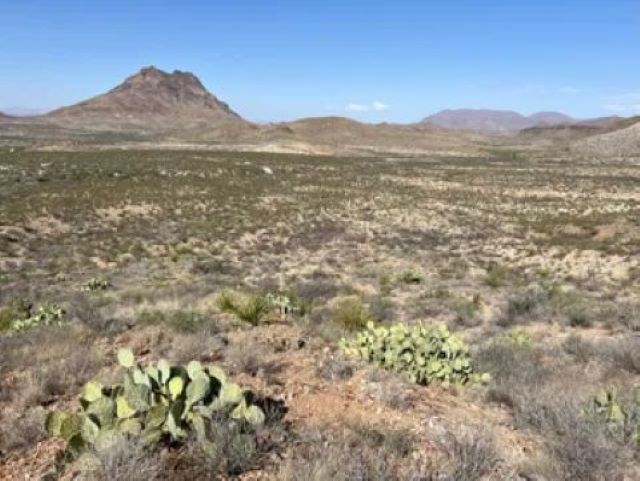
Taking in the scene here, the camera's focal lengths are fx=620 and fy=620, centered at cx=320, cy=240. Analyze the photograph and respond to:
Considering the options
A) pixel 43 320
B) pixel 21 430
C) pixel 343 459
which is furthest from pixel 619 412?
pixel 43 320

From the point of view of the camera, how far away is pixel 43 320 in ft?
35.3

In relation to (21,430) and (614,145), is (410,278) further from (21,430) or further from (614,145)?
(614,145)

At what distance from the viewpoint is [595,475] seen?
4.46 metres

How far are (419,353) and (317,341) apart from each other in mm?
1873

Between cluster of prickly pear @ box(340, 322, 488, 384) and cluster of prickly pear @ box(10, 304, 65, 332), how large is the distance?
5140 millimetres

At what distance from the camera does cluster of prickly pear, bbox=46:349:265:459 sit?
446 centimetres

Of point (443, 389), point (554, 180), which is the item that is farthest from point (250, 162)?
point (443, 389)

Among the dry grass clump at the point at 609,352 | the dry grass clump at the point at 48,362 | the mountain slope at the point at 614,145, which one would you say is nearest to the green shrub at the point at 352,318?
the dry grass clump at the point at 609,352

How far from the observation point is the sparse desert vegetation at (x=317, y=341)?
15.1 feet

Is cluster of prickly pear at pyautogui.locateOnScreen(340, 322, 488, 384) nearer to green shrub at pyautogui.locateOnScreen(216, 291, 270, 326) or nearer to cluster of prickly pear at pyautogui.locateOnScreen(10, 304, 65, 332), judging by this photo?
green shrub at pyautogui.locateOnScreen(216, 291, 270, 326)

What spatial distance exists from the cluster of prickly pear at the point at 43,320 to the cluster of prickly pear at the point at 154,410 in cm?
550

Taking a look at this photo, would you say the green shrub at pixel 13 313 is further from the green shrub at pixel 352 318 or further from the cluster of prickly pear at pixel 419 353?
the cluster of prickly pear at pixel 419 353

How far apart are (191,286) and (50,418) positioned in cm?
1296

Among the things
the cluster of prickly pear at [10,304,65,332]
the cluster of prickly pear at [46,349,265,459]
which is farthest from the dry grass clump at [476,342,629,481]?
the cluster of prickly pear at [10,304,65,332]
